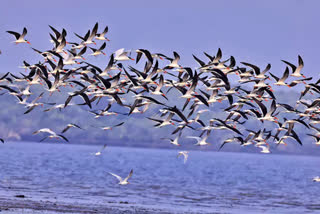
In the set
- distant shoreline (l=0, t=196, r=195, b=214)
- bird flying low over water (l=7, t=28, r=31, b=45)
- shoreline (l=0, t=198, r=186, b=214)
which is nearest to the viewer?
distant shoreline (l=0, t=196, r=195, b=214)

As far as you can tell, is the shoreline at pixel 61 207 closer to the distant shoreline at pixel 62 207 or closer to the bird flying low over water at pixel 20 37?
the distant shoreline at pixel 62 207

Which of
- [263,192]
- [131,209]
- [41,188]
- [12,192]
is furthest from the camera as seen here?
[263,192]

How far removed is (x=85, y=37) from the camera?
44750 mm

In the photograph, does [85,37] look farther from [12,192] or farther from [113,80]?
[12,192]

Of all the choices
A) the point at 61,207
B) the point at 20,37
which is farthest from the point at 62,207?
the point at 20,37

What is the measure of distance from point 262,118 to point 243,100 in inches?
72.8

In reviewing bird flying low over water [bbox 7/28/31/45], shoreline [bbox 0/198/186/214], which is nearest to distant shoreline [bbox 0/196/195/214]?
shoreline [bbox 0/198/186/214]

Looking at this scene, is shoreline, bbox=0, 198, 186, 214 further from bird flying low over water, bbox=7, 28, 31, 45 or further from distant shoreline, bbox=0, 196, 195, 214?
bird flying low over water, bbox=7, 28, 31, 45

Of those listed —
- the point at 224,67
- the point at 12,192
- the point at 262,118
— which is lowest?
the point at 12,192

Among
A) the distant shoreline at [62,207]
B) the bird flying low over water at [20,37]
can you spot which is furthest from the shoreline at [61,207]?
the bird flying low over water at [20,37]

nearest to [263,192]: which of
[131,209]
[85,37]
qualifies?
[131,209]

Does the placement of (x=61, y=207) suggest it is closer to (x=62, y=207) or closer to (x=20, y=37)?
(x=62, y=207)

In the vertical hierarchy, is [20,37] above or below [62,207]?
above

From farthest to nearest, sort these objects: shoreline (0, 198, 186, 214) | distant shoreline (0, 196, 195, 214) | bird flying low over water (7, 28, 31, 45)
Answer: bird flying low over water (7, 28, 31, 45)
shoreline (0, 198, 186, 214)
distant shoreline (0, 196, 195, 214)
